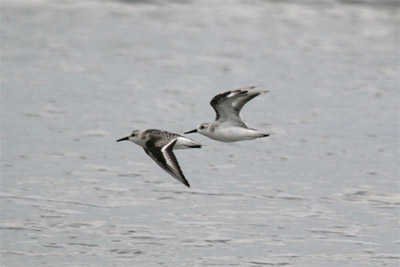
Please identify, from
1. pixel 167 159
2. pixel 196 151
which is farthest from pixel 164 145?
pixel 196 151

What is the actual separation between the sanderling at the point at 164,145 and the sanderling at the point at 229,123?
0.94 metres

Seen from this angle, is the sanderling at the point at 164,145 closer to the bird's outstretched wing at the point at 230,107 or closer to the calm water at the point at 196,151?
the bird's outstretched wing at the point at 230,107

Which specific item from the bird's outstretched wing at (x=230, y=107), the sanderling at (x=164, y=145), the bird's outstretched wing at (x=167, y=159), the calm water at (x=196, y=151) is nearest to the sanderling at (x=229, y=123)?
the bird's outstretched wing at (x=230, y=107)

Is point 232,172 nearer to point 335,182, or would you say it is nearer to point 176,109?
point 335,182

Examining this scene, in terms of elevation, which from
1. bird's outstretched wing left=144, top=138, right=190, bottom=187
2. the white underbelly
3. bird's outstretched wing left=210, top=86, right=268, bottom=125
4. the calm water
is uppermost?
bird's outstretched wing left=210, top=86, right=268, bottom=125

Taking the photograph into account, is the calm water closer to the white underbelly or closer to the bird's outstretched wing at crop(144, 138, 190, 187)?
the white underbelly

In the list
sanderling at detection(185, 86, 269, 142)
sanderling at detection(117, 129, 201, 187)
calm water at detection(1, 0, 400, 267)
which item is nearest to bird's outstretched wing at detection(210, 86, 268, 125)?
sanderling at detection(185, 86, 269, 142)

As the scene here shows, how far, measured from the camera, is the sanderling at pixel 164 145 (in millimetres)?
12155

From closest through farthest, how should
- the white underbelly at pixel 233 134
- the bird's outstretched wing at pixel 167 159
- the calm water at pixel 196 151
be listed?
1. the bird's outstretched wing at pixel 167 159
2. the white underbelly at pixel 233 134
3. the calm water at pixel 196 151

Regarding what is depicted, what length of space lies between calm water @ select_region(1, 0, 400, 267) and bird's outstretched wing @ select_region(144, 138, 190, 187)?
254cm

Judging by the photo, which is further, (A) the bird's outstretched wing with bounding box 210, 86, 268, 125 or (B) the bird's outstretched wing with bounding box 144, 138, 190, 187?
(A) the bird's outstretched wing with bounding box 210, 86, 268, 125

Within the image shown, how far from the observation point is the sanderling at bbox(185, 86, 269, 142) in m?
13.8

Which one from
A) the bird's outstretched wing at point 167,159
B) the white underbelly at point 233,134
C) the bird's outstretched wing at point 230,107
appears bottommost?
the bird's outstretched wing at point 167,159

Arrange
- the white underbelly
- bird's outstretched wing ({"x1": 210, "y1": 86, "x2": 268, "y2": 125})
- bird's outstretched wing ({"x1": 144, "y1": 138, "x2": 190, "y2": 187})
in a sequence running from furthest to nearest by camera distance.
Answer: bird's outstretched wing ({"x1": 210, "y1": 86, "x2": 268, "y2": 125}) → the white underbelly → bird's outstretched wing ({"x1": 144, "y1": 138, "x2": 190, "y2": 187})
